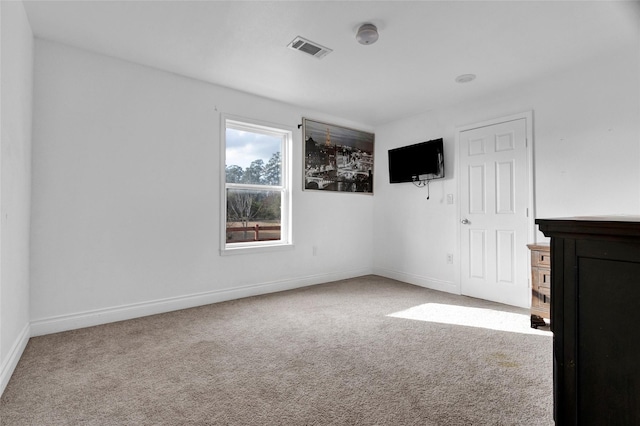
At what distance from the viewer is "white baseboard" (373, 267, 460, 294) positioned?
409 cm

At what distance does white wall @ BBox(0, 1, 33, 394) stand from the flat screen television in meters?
3.98

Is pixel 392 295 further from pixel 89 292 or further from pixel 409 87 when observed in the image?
pixel 89 292

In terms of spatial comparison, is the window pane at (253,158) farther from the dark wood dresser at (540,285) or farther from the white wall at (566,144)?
the dark wood dresser at (540,285)

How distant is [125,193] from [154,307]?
3.66ft

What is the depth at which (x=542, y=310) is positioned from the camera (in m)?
2.81

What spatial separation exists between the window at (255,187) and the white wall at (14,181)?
5.39 feet

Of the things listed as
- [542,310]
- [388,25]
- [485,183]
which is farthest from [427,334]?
[388,25]

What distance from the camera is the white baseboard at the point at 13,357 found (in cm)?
182

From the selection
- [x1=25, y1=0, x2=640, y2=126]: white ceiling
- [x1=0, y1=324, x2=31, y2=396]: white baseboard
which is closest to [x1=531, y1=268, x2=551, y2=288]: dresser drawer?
[x1=25, y1=0, x2=640, y2=126]: white ceiling

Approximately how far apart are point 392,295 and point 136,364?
2705mm

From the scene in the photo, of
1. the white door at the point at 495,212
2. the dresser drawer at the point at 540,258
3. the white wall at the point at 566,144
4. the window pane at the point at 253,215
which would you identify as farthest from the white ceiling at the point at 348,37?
the dresser drawer at the point at 540,258

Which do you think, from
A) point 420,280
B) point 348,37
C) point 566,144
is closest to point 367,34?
point 348,37

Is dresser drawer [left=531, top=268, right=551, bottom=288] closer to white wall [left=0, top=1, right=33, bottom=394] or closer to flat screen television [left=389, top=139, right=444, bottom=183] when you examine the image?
flat screen television [left=389, top=139, right=444, bottom=183]

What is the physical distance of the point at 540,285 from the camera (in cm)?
284
